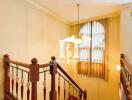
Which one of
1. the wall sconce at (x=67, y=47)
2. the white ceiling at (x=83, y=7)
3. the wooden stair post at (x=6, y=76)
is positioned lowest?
the wooden stair post at (x=6, y=76)

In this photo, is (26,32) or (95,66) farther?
(95,66)

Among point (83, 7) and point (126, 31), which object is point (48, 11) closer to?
point (83, 7)

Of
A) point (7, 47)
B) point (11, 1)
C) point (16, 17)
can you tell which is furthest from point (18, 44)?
point (11, 1)

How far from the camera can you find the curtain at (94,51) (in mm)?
5675

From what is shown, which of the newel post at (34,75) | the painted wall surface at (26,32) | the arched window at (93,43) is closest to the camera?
the newel post at (34,75)

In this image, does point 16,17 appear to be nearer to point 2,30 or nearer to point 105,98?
point 2,30

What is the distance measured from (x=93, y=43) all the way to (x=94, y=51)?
290 mm

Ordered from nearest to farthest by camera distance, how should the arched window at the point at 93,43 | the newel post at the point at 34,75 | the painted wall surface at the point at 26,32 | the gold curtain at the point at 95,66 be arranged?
the newel post at the point at 34,75 → the painted wall surface at the point at 26,32 → the gold curtain at the point at 95,66 → the arched window at the point at 93,43

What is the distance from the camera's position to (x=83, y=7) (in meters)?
5.19

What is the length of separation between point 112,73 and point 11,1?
3.81 m

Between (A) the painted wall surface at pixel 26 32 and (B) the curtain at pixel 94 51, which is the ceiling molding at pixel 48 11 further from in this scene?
(B) the curtain at pixel 94 51

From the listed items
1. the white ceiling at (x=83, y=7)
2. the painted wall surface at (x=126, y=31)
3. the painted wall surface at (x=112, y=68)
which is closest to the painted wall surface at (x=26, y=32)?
the white ceiling at (x=83, y=7)

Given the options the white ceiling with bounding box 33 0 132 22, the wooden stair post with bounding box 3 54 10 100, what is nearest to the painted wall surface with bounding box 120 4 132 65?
the white ceiling with bounding box 33 0 132 22

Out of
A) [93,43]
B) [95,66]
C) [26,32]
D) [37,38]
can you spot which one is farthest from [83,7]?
[95,66]
